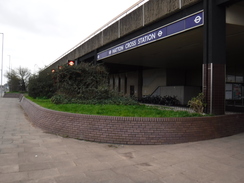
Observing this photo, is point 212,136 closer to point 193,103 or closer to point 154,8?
point 193,103

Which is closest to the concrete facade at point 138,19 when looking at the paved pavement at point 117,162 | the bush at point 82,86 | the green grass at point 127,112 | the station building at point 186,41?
the station building at point 186,41

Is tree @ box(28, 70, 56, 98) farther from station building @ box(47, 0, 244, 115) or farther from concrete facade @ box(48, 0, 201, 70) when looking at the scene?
concrete facade @ box(48, 0, 201, 70)

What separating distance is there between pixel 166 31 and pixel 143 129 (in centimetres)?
576

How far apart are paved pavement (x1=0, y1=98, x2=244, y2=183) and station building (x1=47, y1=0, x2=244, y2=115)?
9.10ft

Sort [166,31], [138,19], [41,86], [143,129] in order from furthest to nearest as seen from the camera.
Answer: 1. [41,86]
2. [138,19]
3. [166,31]
4. [143,129]

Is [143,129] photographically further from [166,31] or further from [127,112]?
[166,31]

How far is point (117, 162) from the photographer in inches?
193

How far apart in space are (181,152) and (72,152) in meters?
2.77

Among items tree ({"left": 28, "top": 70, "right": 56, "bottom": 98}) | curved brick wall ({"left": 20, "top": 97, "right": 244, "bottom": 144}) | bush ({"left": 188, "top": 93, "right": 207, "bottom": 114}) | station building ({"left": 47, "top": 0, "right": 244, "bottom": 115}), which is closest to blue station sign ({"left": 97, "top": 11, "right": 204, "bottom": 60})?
station building ({"left": 47, "top": 0, "right": 244, "bottom": 115})

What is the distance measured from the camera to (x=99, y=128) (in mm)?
6617

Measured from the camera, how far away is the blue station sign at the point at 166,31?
8.70m

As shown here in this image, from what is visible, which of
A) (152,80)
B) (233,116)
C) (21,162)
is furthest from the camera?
(152,80)

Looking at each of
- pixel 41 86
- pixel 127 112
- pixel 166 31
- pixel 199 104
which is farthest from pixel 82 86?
pixel 41 86

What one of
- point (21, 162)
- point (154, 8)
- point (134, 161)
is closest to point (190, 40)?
point (154, 8)
